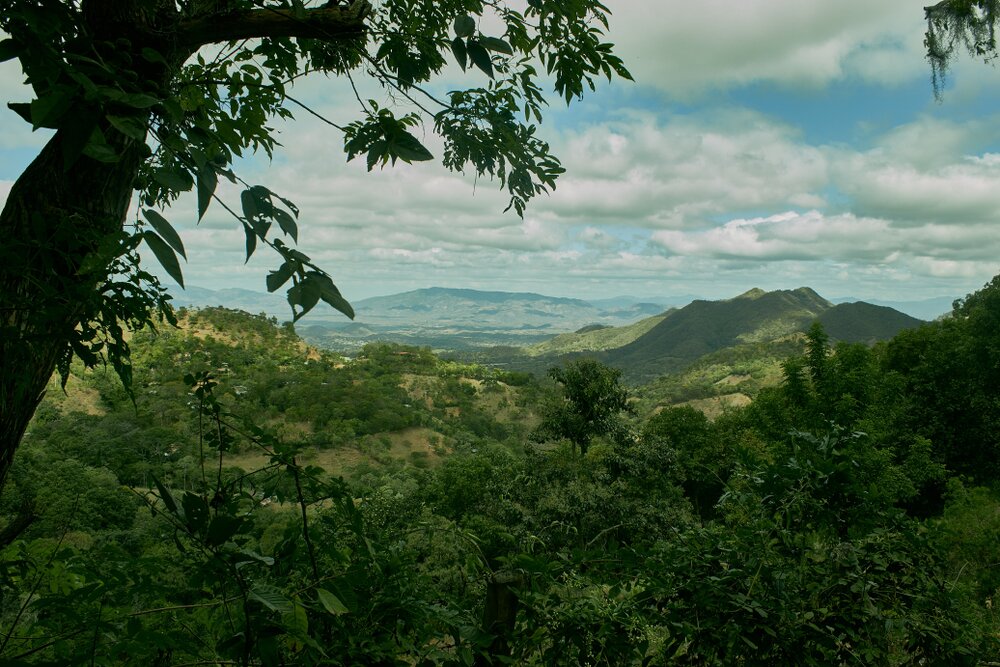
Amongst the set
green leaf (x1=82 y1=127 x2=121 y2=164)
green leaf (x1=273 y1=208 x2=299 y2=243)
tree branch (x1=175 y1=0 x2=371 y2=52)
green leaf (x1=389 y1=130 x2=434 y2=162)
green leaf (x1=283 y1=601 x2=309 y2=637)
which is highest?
tree branch (x1=175 y1=0 x2=371 y2=52)

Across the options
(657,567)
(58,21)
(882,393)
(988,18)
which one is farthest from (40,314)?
(882,393)

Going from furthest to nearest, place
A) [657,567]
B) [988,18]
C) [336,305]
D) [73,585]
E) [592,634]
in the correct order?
1. [988,18]
2. [73,585]
3. [657,567]
4. [592,634]
5. [336,305]

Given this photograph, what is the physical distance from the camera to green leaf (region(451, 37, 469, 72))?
1067mm

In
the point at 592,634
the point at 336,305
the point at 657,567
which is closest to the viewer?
the point at 336,305

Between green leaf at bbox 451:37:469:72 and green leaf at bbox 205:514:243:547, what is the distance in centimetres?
93

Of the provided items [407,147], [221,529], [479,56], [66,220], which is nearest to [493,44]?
[479,56]

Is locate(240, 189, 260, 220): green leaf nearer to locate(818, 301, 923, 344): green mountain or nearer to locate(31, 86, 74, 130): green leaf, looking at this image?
locate(31, 86, 74, 130): green leaf

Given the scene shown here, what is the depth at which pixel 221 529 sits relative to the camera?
895mm

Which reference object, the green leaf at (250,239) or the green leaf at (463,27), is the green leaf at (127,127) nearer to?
the green leaf at (250,239)

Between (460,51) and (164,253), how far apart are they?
0.69 m

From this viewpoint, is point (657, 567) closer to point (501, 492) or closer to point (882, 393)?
point (501, 492)

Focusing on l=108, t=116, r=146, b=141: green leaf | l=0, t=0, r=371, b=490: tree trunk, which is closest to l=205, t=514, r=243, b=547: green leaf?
l=0, t=0, r=371, b=490: tree trunk

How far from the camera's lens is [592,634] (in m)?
1.52

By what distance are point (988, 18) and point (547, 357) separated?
178467 mm
